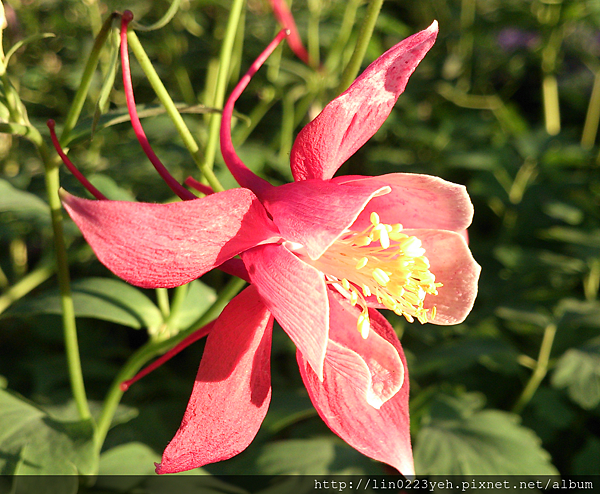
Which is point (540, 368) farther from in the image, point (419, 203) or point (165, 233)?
point (165, 233)

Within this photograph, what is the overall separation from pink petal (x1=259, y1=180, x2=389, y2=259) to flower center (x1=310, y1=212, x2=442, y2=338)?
0.08 m

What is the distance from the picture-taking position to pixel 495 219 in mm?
1989

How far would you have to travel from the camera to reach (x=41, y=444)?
717mm

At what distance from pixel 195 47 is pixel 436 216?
1334 millimetres

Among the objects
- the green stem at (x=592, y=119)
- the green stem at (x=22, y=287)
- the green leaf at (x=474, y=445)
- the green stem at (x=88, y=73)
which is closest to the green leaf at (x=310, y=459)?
the green leaf at (x=474, y=445)

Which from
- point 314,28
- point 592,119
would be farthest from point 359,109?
point 592,119

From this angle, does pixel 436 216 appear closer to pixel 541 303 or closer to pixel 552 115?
pixel 541 303

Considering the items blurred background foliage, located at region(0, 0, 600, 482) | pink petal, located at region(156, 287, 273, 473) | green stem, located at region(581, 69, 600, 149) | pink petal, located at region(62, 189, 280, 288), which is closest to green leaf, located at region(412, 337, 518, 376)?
blurred background foliage, located at region(0, 0, 600, 482)

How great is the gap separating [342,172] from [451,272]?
1358 millimetres

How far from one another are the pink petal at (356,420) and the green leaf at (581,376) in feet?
1.89

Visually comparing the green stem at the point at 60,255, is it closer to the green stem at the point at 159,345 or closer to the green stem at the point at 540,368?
the green stem at the point at 159,345

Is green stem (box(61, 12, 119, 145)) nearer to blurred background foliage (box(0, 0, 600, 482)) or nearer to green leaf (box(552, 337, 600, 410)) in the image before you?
blurred background foliage (box(0, 0, 600, 482))

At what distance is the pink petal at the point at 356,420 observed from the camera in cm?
61

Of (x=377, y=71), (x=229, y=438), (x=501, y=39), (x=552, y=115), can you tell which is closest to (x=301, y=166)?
(x=377, y=71)
